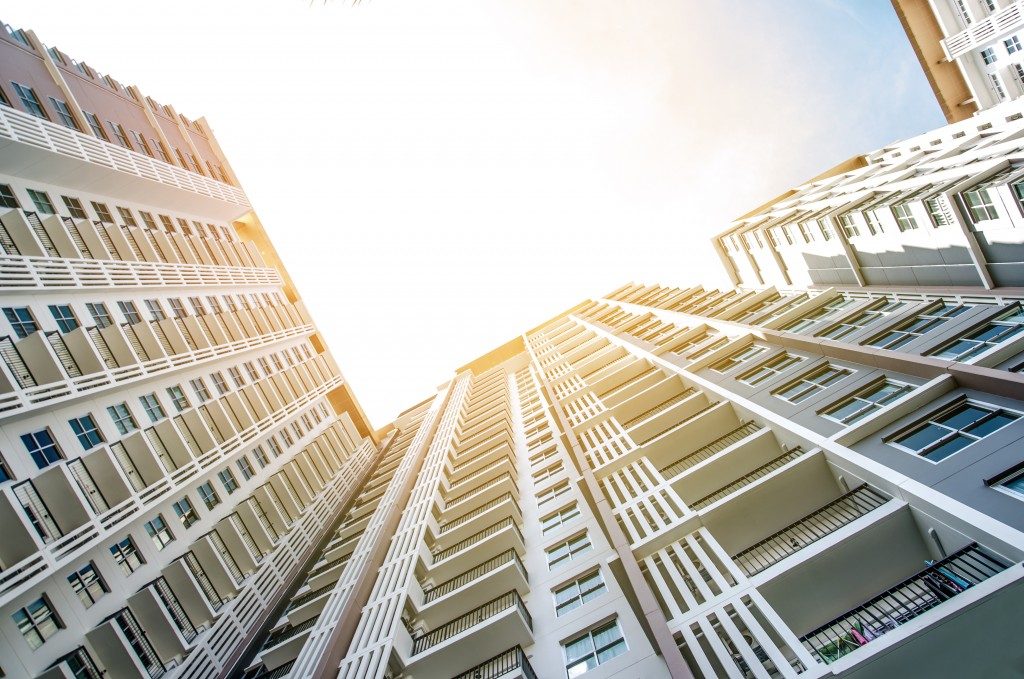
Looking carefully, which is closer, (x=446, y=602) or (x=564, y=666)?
(x=564, y=666)

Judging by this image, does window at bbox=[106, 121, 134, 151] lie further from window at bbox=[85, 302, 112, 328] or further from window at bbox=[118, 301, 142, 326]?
window at bbox=[85, 302, 112, 328]

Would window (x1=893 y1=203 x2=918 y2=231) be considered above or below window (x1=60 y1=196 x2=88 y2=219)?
below

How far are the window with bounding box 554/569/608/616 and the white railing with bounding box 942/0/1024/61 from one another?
50.3 metres

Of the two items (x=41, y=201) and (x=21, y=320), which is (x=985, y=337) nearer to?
(x=21, y=320)

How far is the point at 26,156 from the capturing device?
89.1 ft

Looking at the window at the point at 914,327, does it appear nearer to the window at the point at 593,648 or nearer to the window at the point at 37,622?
the window at the point at 593,648

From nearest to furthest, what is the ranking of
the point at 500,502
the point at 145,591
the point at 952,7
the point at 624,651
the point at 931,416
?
1. the point at 624,651
2. the point at 931,416
3. the point at 145,591
4. the point at 500,502
5. the point at 952,7

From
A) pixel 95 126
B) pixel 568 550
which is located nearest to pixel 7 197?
pixel 95 126

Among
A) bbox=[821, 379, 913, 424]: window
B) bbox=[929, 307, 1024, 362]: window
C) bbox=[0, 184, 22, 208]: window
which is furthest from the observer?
bbox=[0, 184, 22, 208]: window

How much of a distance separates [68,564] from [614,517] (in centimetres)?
1972

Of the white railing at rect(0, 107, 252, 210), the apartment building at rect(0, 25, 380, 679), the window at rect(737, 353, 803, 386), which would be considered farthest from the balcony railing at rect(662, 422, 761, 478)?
the white railing at rect(0, 107, 252, 210)

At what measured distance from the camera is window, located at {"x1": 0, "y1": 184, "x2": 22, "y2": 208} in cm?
2694

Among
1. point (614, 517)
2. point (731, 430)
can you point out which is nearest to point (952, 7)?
point (731, 430)

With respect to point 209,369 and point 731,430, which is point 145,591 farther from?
point 731,430
